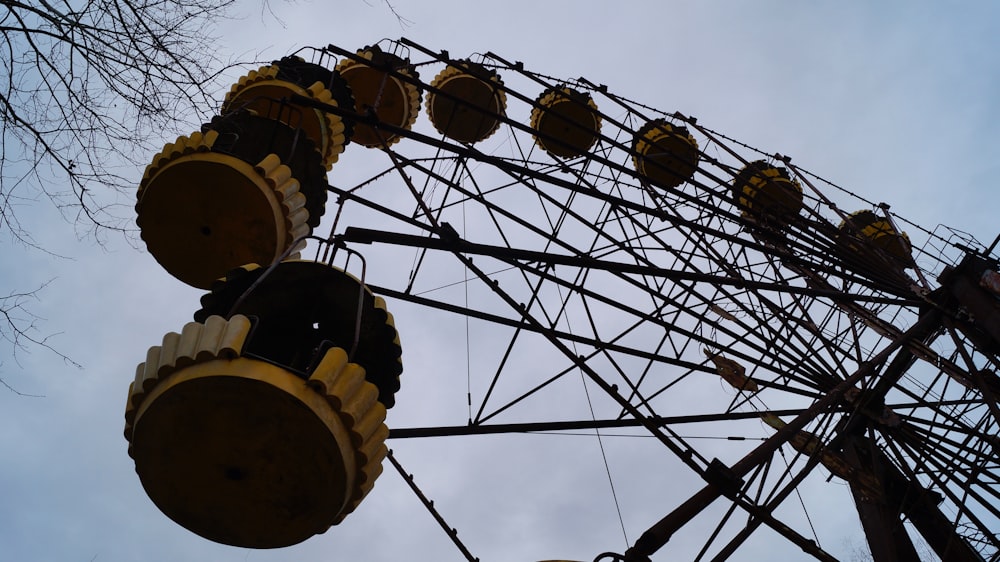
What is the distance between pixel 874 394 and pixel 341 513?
27.5ft

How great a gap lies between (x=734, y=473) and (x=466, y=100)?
8.94m

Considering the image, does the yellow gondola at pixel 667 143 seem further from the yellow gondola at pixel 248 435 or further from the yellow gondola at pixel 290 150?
the yellow gondola at pixel 248 435

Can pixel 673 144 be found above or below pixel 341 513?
above

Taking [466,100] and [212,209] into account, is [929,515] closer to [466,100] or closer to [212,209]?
[212,209]

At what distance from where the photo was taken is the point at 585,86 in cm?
1299

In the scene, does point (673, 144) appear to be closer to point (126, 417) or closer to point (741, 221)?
point (741, 221)

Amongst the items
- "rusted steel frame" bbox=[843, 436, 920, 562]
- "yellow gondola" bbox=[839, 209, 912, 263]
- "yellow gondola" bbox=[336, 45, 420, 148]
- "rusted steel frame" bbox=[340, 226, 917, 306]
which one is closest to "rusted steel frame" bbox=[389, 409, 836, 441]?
"rusted steel frame" bbox=[340, 226, 917, 306]

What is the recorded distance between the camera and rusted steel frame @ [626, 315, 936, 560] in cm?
463

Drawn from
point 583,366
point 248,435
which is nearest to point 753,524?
point 583,366

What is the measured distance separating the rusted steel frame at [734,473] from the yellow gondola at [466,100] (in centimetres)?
688

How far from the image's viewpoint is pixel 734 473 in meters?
5.55

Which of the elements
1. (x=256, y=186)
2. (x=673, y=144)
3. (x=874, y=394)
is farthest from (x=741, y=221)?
(x=256, y=186)

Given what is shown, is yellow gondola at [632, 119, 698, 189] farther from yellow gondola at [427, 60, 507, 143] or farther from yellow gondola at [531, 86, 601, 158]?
yellow gondola at [427, 60, 507, 143]

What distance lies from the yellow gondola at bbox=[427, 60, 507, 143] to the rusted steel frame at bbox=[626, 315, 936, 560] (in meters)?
6.88
